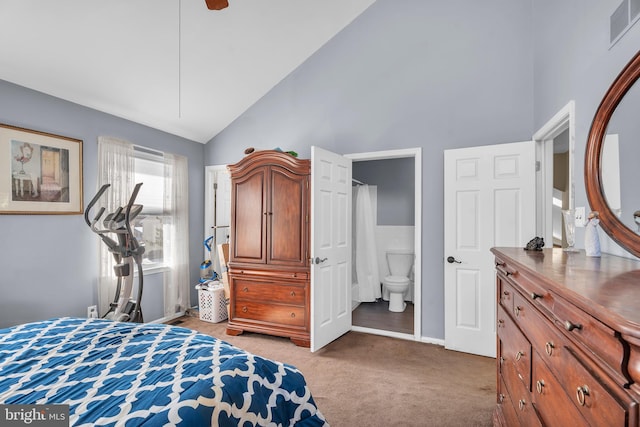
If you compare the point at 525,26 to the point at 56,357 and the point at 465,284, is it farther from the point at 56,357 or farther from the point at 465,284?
the point at 56,357

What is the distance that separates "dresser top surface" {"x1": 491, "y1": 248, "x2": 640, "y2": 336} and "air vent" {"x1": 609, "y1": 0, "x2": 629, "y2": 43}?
1.07 metres

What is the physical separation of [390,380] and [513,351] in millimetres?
1384

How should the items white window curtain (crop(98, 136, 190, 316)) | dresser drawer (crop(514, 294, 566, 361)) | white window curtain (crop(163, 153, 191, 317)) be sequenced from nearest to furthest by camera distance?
dresser drawer (crop(514, 294, 566, 361)), white window curtain (crop(98, 136, 190, 316)), white window curtain (crop(163, 153, 191, 317))

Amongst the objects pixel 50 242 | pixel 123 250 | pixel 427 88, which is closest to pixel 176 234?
pixel 123 250

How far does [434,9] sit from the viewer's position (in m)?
3.31

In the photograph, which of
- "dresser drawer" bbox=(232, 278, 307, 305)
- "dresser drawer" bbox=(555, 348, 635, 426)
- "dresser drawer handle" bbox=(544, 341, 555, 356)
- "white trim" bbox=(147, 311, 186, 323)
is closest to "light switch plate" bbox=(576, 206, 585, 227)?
"dresser drawer handle" bbox=(544, 341, 555, 356)

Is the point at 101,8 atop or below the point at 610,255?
atop

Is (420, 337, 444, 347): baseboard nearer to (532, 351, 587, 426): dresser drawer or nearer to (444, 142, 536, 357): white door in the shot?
(444, 142, 536, 357): white door

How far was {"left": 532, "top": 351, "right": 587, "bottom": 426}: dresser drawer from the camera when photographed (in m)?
0.79

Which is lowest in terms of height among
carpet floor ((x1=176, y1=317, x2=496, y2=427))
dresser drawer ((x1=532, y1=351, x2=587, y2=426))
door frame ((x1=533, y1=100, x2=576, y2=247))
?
carpet floor ((x1=176, y1=317, x2=496, y2=427))

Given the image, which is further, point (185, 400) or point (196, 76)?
point (196, 76)

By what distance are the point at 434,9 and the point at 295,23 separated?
1.47 metres

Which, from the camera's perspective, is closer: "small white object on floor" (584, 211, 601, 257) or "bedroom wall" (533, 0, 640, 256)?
"small white object on floor" (584, 211, 601, 257)

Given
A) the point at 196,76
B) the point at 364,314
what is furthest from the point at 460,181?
the point at 196,76
